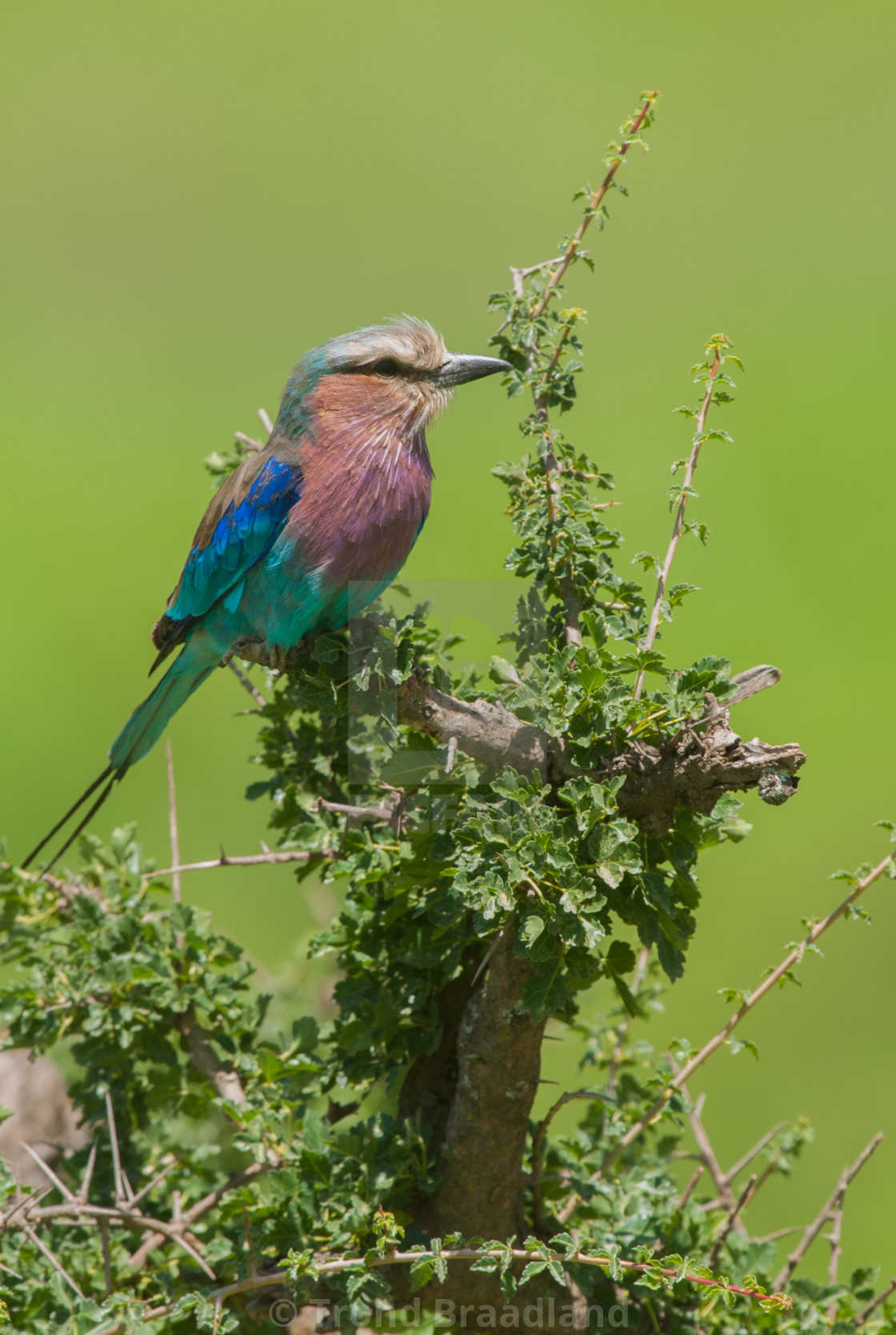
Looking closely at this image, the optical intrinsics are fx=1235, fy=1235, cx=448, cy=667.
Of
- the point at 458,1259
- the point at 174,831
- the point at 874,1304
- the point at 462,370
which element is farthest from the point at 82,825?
the point at 874,1304

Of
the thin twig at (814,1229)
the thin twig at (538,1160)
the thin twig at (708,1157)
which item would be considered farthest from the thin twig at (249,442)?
the thin twig at (814,1229)

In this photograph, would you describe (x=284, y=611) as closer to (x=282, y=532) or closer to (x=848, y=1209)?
(x=282, y=532)

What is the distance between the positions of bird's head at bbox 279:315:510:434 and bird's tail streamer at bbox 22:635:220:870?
1.83 ft

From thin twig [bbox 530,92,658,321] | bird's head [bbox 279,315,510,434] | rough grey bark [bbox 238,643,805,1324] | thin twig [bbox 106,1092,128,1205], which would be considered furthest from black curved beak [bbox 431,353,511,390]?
thin twig [bbox 106,1092,128,1205]

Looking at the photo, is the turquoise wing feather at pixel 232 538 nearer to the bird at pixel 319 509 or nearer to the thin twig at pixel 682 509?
the bird at pixel 319 509

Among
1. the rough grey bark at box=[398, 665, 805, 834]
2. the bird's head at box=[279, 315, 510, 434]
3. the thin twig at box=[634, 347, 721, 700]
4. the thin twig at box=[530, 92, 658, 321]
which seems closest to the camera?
the rough grey bark at box=[398, 665, 805, 834]

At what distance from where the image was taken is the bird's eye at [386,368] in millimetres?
2559

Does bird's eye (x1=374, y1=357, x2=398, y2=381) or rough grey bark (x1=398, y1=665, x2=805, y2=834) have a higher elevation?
bird's eye (x1=374, y1=357, x2=398, y2=381)

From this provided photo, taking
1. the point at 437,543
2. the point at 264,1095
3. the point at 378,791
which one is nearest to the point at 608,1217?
the point at 264,1095

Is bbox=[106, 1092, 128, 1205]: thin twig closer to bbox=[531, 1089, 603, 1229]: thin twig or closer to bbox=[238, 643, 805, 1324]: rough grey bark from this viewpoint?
bbox=[238, 643, 805, 1324]: rough grey bark

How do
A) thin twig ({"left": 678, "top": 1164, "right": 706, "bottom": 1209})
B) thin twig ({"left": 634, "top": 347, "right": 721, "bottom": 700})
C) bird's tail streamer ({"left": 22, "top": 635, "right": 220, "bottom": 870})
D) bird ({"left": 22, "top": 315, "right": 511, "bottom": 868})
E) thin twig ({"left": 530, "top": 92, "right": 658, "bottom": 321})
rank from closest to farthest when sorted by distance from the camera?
1. thin twig ({"left": 634, "top": 347, "right": 721, "bottom": 700})
2. thin twig ({"left": 530, "top": 92, "right": 658, "bottom": 321})
3. thin twig ({"left": 678, "top": 1164, "right": 706, "bottom": 1209})
4. bird ({"left": 22, "top": 315, "right": 511, "bottom": 868})
5. bird's tail streamer ({"left": 22, "top": 635, "right": 220, "bottom": 870})

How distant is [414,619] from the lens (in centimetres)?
189

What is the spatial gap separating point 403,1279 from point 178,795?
309 cm

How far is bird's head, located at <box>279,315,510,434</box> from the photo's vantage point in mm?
2543
